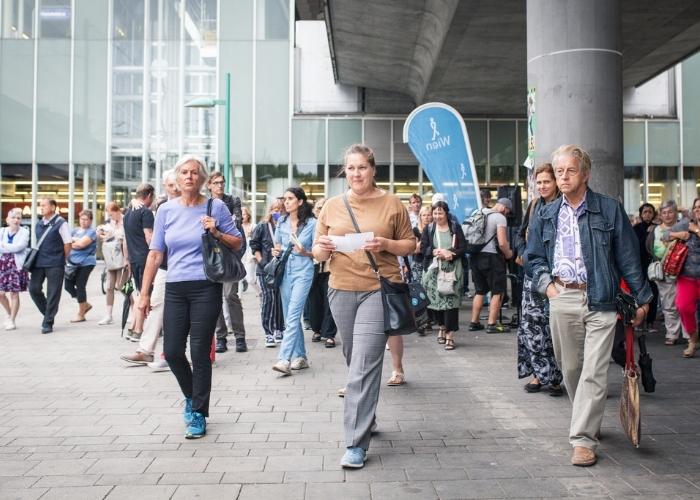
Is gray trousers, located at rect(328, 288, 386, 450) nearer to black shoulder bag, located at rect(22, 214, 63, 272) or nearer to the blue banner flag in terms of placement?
the blue banner flag

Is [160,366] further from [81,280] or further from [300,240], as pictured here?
[81,280]

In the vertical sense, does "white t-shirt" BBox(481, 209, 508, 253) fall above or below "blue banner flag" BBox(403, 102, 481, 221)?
below

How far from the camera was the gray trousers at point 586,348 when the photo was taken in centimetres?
420

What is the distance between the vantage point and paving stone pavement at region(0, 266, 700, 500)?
3830 millimetres

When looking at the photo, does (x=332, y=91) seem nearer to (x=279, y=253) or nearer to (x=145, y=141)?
(x=145, y=141)

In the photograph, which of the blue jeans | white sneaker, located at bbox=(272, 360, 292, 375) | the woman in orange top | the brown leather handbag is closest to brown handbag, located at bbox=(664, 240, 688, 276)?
the blue jeans

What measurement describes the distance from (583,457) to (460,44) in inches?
495

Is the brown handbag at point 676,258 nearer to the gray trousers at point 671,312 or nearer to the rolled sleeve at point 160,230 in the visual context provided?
the gray trousers at point 671,312

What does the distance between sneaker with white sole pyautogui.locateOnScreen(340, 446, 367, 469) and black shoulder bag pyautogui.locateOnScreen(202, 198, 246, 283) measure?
4.70ft

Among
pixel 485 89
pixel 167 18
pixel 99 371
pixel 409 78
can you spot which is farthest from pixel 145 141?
pixel 99 371

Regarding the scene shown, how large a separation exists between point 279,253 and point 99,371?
2.26 meters

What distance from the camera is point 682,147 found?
2427 centimetres

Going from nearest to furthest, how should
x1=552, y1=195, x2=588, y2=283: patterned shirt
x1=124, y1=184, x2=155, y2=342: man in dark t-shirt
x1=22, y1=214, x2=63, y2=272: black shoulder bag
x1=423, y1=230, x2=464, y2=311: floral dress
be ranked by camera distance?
x1=552, y1=195, x2=588, y2=283: patterned shirt < x1=124, y1=184, x2=155, y2=342: man in dark t-shirt < x1=423, y1=230, x2=464, y2=311: floral dress < x1=22, y1=214, x2=63, y2=272: black shoulder bag

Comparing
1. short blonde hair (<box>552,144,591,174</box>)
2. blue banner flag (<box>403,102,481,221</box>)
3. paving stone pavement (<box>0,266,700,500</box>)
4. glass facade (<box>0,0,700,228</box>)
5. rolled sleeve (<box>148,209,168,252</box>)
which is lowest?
paving stone pavement (<box>0,266,700,500</box>)
